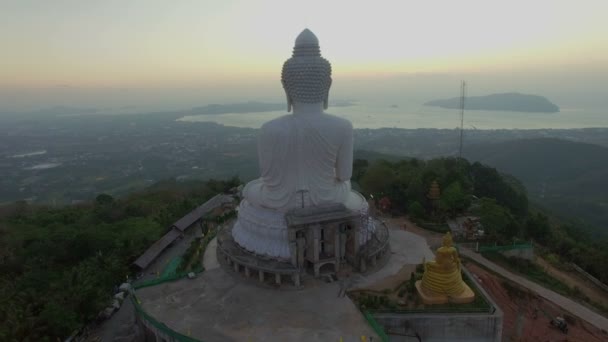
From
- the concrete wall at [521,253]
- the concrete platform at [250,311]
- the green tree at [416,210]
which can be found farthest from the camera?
the green tree at [416,210]

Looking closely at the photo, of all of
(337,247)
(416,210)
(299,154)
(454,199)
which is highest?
(299,154)

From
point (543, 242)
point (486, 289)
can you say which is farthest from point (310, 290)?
point (543, 242)

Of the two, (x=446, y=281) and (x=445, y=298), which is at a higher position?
(x=446, y=281)

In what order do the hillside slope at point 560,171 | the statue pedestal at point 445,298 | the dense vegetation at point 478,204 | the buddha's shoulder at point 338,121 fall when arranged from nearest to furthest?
the statue pedestal at point 445,298 → the buddha's shoulder at point 338,121 → the dense vegetation at point 478,204 → the hillside slope at point 560,171

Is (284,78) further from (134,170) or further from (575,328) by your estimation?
(134,170)

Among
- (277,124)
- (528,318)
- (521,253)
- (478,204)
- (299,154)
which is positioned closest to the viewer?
(528,318)

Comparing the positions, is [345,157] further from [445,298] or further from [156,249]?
[156,249]

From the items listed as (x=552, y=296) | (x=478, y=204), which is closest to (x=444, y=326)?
(x=552, y=296)

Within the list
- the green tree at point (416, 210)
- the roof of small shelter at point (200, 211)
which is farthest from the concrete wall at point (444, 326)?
the roof of small shelter at point (200, 211)

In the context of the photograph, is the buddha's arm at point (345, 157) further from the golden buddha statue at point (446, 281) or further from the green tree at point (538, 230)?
the green tree at point (538, 230)
